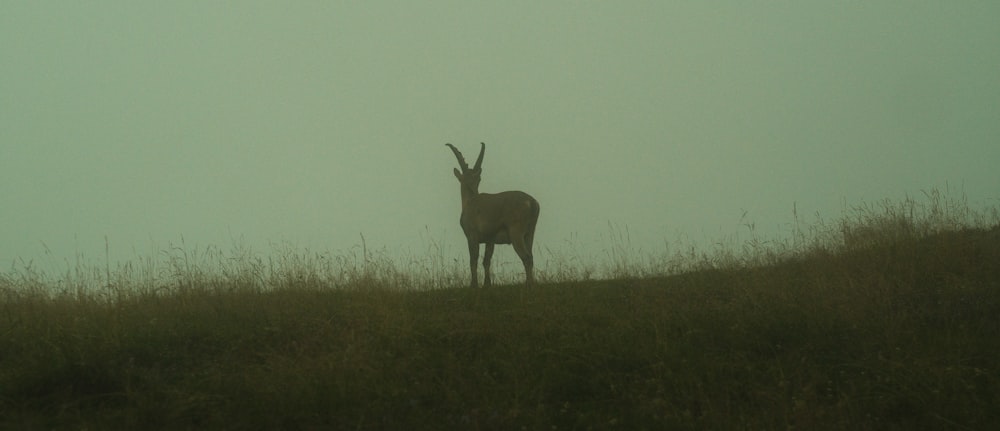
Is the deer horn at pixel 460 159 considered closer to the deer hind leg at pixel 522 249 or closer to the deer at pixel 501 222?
the deer at pixel 501 222

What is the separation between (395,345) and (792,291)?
4.26m

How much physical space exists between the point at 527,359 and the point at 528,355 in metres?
0.10

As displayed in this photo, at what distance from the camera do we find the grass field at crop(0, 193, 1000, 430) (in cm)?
602

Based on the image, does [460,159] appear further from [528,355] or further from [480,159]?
[528,355]

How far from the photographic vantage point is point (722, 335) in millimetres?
7488

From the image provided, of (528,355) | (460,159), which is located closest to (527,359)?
(528,355)

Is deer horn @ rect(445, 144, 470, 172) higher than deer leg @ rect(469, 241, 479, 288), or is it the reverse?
deer horn @ rect(445, 144, 470, 172)

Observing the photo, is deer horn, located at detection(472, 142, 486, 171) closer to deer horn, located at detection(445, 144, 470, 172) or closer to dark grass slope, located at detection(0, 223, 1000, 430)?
deer horn, located at detection(445, 144, 470, 172)

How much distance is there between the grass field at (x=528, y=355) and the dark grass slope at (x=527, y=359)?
19 millimetres

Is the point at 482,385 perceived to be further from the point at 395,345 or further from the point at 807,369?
the point at 807,369

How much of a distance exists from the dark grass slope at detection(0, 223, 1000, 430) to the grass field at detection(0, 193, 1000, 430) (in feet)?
0.06

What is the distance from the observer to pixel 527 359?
22.9ft

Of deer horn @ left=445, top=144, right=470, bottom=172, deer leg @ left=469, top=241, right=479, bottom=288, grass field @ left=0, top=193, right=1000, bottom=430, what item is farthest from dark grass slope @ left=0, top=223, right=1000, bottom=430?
deer horn @ left=445, top=144, right=470, bottom=172

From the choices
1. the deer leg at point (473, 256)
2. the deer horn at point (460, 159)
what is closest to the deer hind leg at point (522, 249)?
the deer leg at point (473, 256)
